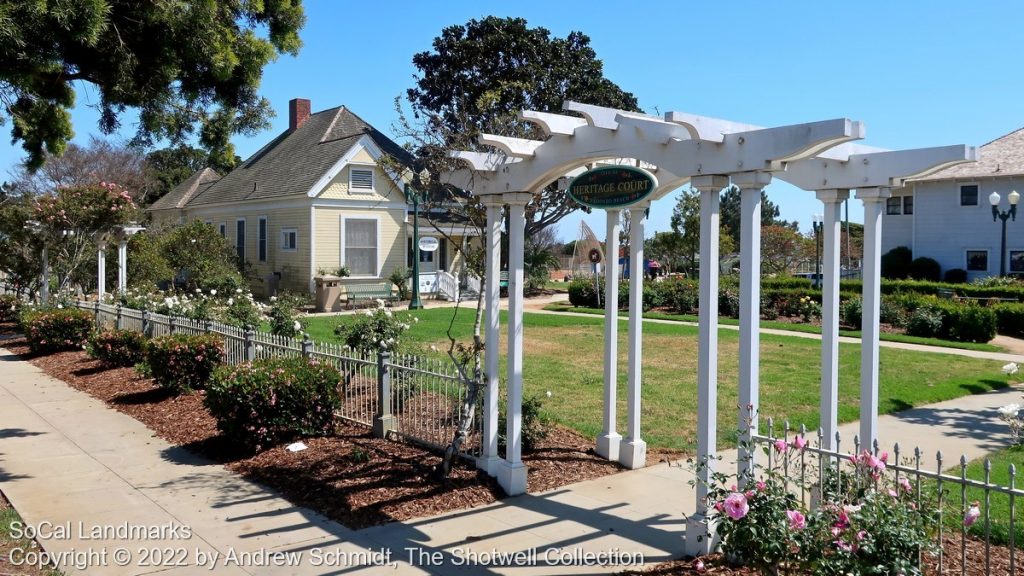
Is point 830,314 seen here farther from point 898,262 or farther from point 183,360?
point 898,262

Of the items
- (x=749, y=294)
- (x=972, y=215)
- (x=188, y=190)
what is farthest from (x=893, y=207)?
(x=749, y=294)

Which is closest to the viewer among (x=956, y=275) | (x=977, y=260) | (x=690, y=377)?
(x=690, y=377)

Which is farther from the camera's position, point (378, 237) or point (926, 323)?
point (378, 237)

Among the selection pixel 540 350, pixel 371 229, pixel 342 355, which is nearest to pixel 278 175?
pixel 371 229

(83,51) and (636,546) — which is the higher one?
(83,51)

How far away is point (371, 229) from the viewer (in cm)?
2825

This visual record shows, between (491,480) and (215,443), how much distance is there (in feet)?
11.3

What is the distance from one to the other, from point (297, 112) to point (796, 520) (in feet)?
111

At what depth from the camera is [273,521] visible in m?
6.18

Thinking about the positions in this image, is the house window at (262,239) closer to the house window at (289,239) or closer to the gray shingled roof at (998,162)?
the house window at (289,239)

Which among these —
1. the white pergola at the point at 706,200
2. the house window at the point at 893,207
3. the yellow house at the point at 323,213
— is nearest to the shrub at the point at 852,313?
the yellow house at the point at 323,213

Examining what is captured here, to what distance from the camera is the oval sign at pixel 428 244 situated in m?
29.6

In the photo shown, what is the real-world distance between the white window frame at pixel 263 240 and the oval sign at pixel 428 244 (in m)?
5.63

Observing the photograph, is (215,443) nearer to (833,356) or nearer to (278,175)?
(833,356)
